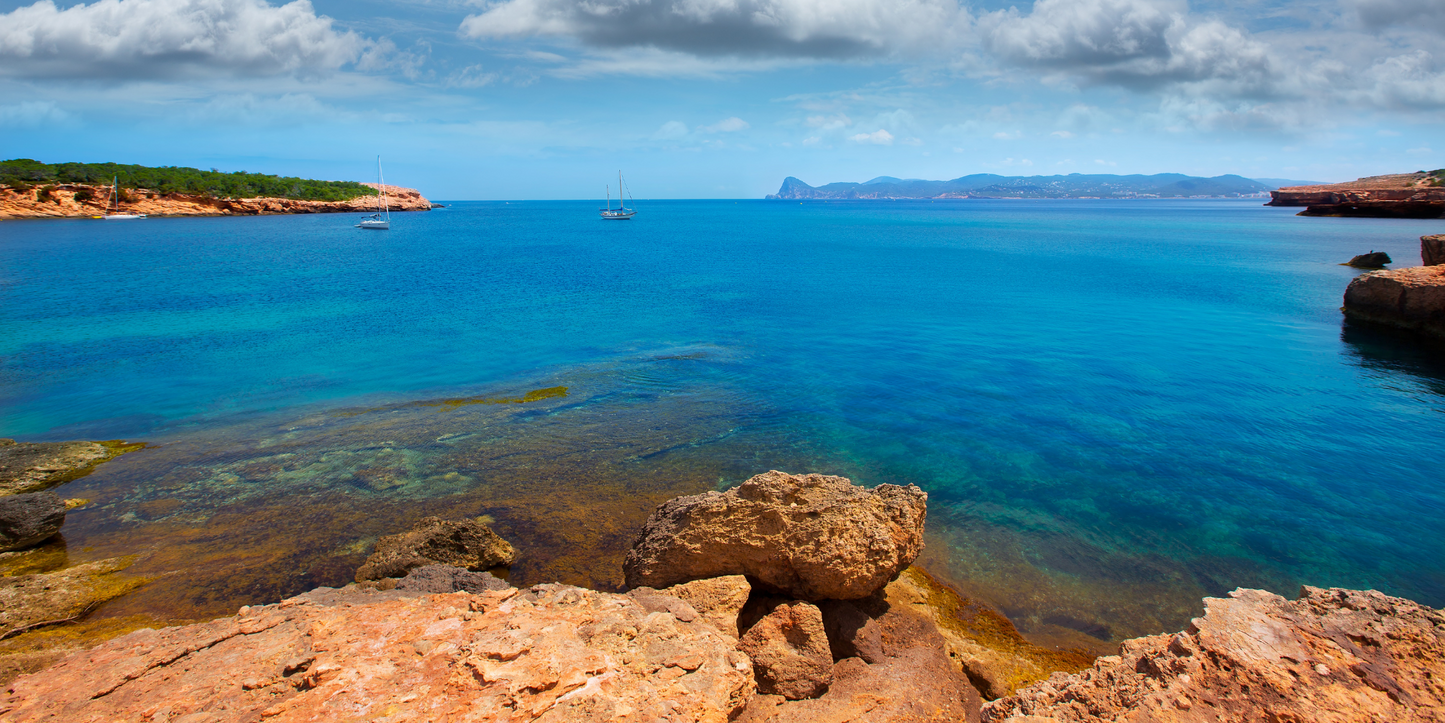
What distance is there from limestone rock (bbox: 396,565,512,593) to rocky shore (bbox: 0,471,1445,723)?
4 cm

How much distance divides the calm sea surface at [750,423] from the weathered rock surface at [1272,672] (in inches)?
138

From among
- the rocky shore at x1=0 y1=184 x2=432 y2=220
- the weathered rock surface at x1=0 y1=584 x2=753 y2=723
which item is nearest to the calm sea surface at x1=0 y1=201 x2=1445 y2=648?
the weathered rock surface at x1=0 y1=584 x2=753 y2=723

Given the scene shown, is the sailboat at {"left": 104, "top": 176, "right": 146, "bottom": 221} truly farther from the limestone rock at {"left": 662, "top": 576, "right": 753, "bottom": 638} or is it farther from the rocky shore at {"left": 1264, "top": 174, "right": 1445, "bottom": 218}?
the rocky shore at {"left": 1264, "top": 174, "right": 1445, "bottom": 218}

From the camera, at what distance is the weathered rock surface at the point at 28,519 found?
11367 mm

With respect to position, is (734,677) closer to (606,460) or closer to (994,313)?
(606,460)

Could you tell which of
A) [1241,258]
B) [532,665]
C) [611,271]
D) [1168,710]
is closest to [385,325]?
[611,271]

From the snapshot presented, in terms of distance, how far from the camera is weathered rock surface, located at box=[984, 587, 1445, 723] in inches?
214

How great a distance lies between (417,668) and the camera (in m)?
5.77

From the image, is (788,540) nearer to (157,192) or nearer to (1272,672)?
(1272,672)

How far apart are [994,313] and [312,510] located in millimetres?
32962

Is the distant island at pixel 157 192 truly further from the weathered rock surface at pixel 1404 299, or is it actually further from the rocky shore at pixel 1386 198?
the rocky shore at pixel 1386 198

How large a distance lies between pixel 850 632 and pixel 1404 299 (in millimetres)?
35330

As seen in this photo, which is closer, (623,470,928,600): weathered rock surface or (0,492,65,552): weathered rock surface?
(623,470,928,600): weathered rock surface

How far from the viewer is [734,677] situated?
245 inches
